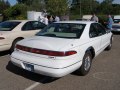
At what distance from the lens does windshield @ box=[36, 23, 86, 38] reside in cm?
596

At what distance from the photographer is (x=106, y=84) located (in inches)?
207

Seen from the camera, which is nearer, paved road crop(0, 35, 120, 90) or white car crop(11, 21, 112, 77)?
white car crop(11, 21, 112, 77)

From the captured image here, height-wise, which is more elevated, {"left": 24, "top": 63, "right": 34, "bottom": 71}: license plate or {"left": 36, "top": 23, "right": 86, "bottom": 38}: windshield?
{"left": 36, "top": 23, "right": 86, "bottom": 38}: windshield

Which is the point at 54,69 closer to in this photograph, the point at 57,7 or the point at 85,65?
the point at 85,65

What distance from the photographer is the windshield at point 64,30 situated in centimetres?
596

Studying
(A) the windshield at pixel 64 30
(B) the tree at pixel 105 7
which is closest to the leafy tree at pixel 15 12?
(A) the windshield at pixel 64 30

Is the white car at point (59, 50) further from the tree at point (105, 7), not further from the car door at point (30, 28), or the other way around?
the tree at point (105, 7)

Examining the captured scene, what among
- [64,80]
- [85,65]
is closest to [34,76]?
[64,80]

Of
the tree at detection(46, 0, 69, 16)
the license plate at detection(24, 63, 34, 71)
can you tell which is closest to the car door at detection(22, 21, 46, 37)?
the license plate at detection(24, 63, 34, 71)

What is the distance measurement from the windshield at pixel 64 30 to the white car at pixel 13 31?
209cm

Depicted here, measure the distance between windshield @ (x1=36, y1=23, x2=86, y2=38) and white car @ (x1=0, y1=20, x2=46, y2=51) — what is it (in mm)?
2092

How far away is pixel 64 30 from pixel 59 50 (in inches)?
56.8

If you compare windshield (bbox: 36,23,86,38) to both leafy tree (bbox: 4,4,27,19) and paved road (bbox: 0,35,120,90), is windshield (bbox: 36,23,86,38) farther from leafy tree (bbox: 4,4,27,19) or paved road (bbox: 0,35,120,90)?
leafy tree (bbox: 4,4,27,19)

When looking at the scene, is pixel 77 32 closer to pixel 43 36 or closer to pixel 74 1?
pixel 43 36
